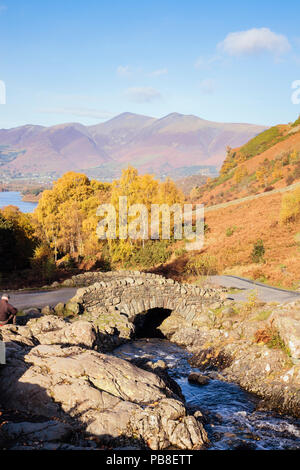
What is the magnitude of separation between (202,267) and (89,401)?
2139 cm

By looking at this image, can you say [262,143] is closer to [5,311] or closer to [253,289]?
[253,289]

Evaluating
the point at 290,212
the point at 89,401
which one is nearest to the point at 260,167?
the point at 290,212

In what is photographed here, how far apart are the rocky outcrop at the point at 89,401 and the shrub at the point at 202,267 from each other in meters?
17.8

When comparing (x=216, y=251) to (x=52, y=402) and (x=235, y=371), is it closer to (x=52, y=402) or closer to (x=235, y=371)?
(x=235, y=371)

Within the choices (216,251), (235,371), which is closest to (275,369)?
(235,371)

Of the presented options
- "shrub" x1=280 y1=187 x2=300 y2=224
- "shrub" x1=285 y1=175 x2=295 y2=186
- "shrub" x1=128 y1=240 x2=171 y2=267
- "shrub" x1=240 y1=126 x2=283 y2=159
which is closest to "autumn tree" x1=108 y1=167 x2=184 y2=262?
"shrub" x1=128 y1=240 x2=171 y2=267

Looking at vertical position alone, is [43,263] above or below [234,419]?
above

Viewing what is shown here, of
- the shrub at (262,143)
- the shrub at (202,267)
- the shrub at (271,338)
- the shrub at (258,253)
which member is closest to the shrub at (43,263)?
the shrub at (202,267)

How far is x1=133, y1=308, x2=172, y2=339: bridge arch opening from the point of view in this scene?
2184cm

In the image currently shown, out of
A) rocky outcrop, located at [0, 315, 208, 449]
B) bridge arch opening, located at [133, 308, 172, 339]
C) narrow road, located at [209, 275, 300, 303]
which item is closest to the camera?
rocky outcrop, located at [0, 315, 208, 449]

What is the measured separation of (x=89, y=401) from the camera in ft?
30.1

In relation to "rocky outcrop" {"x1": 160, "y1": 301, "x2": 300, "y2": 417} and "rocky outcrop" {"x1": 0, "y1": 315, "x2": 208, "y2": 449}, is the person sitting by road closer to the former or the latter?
"rocky outcrop" {"x1": 0, "y1": 315, "x2": 208, "y2": 449}

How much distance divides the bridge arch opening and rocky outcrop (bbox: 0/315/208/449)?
34.5 feet

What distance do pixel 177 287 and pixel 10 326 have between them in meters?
10.2
